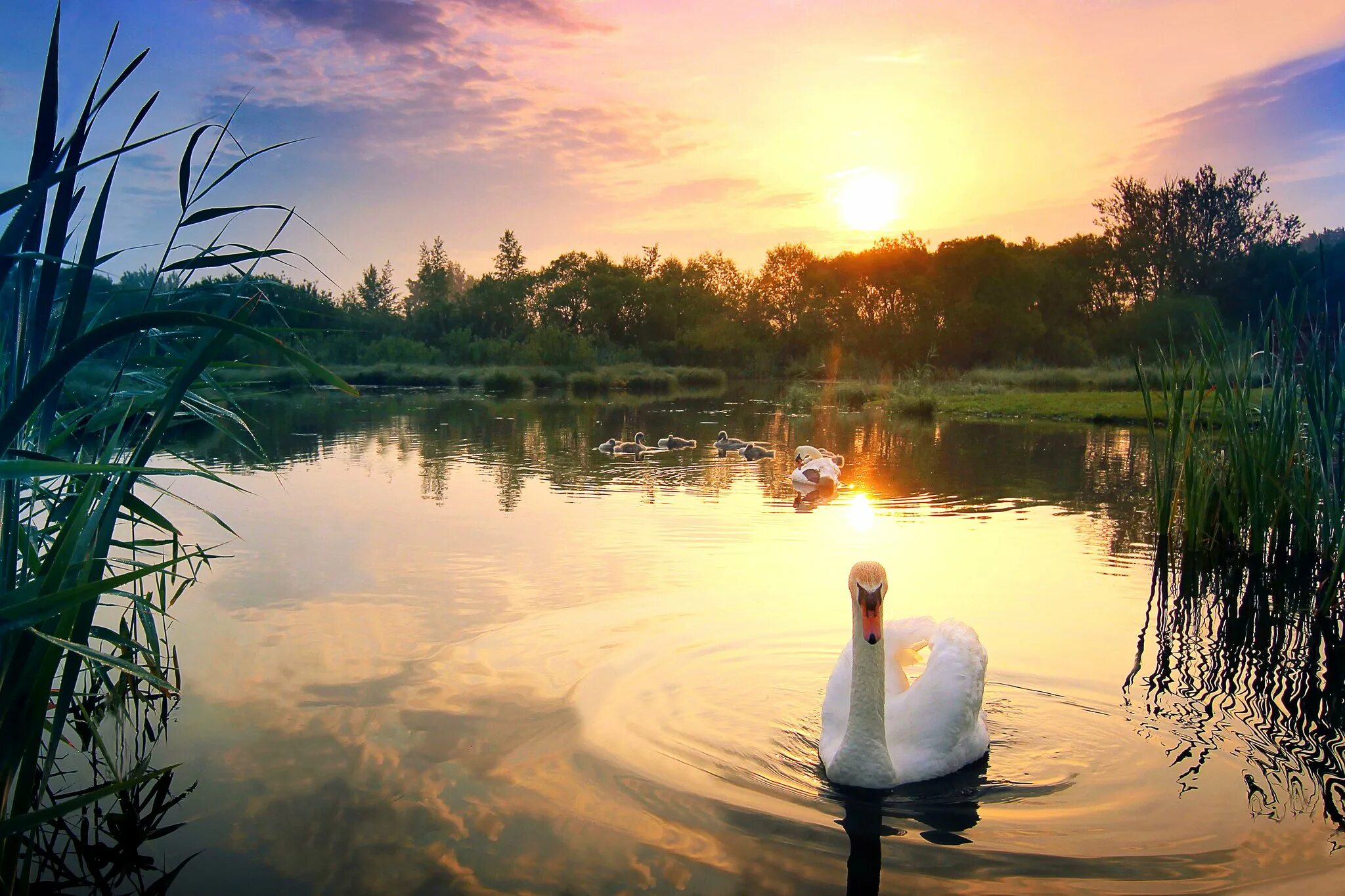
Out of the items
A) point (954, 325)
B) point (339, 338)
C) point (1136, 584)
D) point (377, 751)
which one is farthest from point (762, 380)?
point (377, 751)

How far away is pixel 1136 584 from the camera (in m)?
8.16

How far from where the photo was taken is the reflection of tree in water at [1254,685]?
4.56 meters

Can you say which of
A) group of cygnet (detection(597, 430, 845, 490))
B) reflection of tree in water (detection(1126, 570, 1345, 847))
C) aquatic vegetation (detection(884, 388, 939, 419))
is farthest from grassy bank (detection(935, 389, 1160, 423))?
reflection of tree in water (detection(1126, 570, 1345, 847))

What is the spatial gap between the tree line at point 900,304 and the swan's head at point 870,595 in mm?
42485

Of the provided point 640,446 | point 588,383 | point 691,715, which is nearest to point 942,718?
point 691,715

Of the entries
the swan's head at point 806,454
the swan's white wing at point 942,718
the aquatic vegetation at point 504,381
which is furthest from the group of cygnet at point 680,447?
the aquatic vegetation at point 504,381

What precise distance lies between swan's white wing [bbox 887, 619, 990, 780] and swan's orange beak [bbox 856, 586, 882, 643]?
1.74 ft

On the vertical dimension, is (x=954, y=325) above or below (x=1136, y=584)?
above

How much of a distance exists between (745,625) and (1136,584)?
11.6 feet

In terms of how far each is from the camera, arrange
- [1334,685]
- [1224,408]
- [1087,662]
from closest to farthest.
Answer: [1334,685]
[1087,662]
[1224,408]

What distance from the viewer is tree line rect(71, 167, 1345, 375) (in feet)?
166

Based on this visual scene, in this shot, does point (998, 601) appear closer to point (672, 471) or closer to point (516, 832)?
point (516, 832)

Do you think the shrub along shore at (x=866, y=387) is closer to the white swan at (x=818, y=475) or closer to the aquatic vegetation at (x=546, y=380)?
the aquatic vegetation at (x=546, y=380)

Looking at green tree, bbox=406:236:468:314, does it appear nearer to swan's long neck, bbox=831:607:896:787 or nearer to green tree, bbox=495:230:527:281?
green tree, bbox=495:230:527:281
